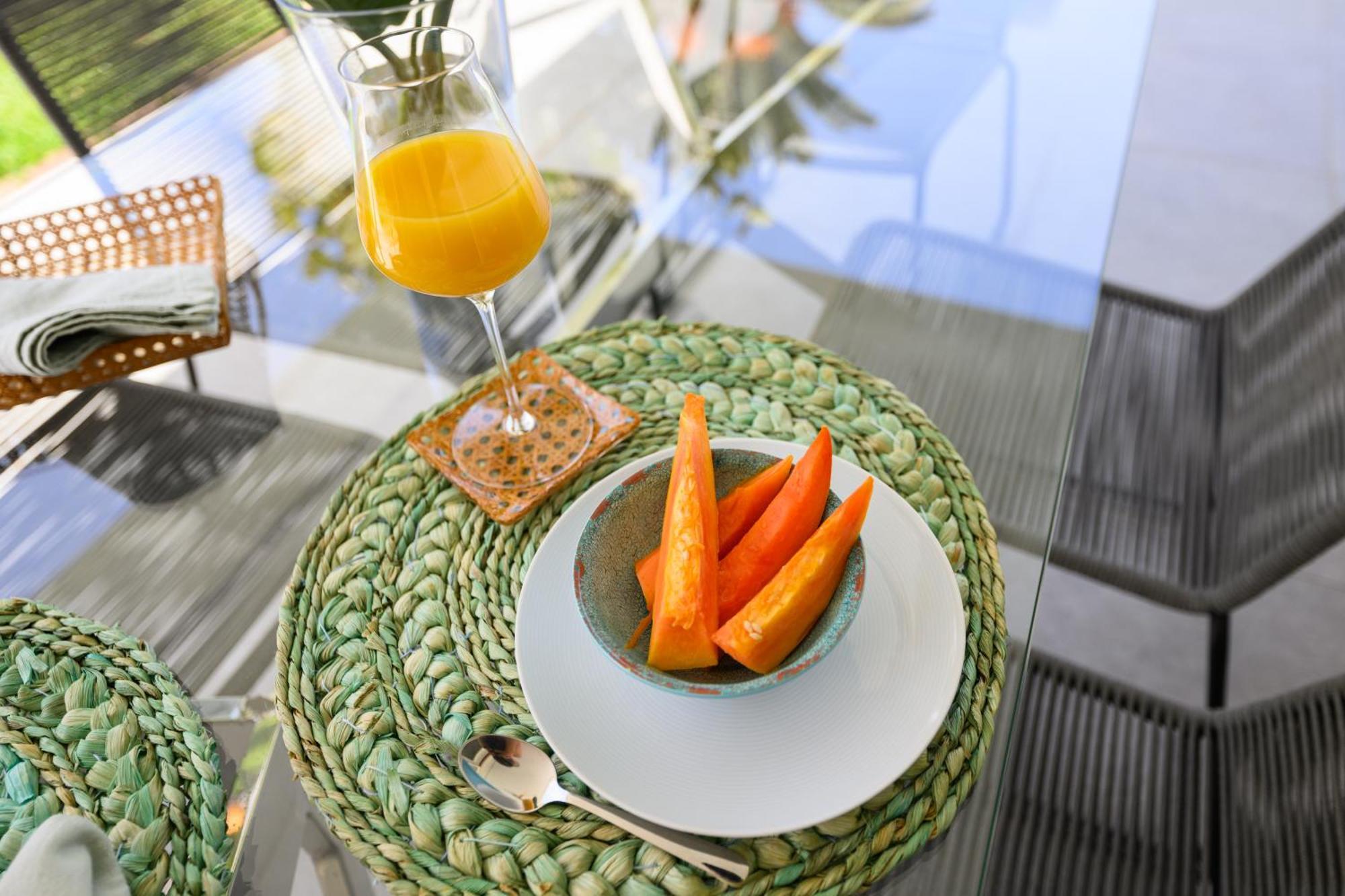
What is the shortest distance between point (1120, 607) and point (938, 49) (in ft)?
2.49

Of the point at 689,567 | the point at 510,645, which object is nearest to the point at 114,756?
the point at 510,645

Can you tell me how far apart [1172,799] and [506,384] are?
0.63 meters

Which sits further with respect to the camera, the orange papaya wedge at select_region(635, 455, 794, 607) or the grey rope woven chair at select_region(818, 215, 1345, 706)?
the grey rope woven chair at select_region(818, 215, 1345, 706)

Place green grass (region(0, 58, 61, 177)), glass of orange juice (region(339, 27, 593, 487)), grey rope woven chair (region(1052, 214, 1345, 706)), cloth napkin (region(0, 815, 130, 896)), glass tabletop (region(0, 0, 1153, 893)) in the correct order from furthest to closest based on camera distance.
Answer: green grass (region(0, 58, 61, 177)) < grey rope woven chair (region(1052, 214, 1345, 706)) < glass tabletop (region(0, 0, 1153, 893)) < glass of orange juice (region(339, 27, 593, 487)) < cloth napkin (region(0, 815, 130, 896))

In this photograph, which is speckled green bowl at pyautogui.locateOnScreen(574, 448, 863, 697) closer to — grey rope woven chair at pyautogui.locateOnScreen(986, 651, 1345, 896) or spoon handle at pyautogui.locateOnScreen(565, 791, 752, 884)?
spoon handle at pyautogui.locateOnScreen(565, 791, 752, 884)

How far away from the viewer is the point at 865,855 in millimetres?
460

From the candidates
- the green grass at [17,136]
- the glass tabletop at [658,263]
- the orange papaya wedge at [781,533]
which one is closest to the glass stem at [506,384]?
the glass tabletop at [658,263]

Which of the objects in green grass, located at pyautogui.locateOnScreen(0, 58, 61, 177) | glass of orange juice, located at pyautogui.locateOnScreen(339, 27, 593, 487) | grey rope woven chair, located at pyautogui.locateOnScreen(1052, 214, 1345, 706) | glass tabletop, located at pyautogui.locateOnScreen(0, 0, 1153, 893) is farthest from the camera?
green grass, located at pyautogui.locateOnScreen(0, 58, 61, 177)

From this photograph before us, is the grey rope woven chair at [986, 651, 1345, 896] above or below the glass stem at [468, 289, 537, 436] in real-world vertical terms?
below

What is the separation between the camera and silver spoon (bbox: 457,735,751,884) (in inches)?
17.5

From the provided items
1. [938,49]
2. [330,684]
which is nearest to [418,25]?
[330,684]

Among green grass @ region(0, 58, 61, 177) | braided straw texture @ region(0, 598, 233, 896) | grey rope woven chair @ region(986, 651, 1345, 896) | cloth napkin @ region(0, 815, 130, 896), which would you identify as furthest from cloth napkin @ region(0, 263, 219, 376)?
green grass @ region(0, 58, 61, 177)

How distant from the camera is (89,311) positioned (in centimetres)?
71

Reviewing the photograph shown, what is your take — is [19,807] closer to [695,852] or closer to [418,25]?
[695,852]
